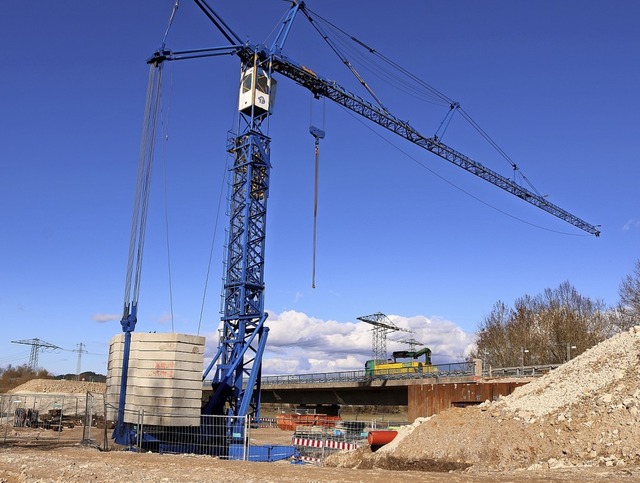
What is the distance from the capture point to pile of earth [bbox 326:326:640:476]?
15.8m

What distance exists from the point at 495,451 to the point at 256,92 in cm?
2293

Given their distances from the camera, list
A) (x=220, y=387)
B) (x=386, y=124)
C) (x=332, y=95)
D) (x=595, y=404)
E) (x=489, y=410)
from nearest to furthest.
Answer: (x=595, y=404) < (x=489, y=410) < (x=220, y=387) < (x=332, y=95) < (x=386, y=124)

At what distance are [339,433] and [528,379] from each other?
10828mm

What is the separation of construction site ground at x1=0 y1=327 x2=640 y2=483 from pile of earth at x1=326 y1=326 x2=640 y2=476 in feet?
0.12

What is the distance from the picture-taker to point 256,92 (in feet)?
107

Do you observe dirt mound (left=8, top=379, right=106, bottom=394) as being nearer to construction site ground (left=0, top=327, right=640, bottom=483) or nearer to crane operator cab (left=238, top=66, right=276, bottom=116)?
crane operator cab (left=238, top=66, right=276, bottom=116)

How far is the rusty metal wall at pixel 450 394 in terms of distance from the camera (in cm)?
3203

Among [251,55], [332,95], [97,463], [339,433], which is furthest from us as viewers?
[332,95]

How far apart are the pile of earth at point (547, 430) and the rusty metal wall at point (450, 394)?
30.9 feet

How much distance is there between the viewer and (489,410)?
2050cm

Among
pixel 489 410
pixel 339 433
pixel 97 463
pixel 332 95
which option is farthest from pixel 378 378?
pixel 97 463

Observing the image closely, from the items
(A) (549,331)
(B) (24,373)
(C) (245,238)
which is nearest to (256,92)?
(C) (245,238)

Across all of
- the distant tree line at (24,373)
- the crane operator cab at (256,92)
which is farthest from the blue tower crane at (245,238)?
the distant tree line at (24,373)

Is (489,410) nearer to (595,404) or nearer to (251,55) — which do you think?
(595,404)
